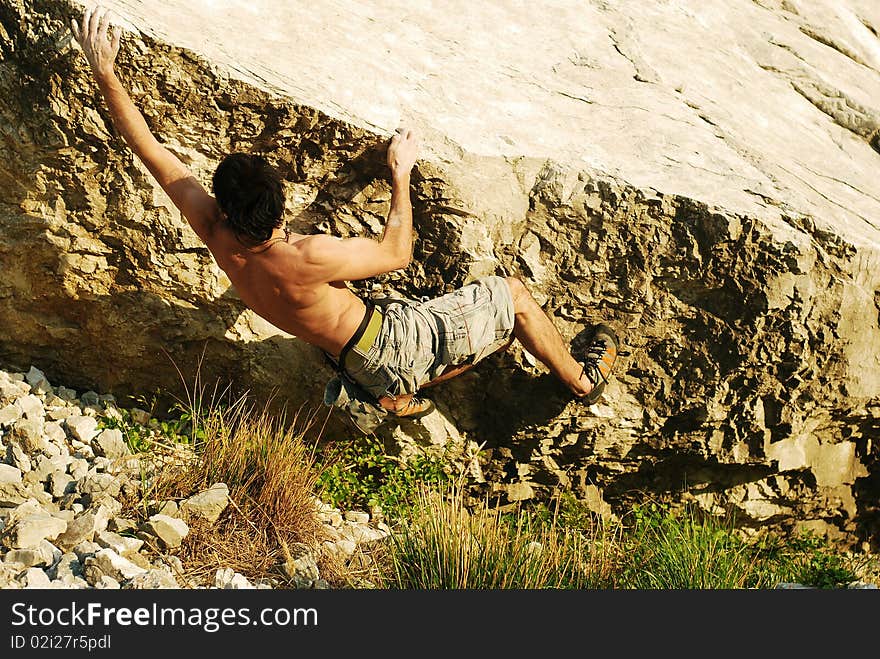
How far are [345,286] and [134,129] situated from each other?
4.38ft

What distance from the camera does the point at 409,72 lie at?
Result: 5066mm

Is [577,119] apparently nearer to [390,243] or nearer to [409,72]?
[409,72]

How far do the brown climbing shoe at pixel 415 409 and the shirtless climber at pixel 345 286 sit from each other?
0.01 m

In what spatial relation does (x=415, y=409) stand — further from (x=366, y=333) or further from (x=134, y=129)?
(x=134, y=129)

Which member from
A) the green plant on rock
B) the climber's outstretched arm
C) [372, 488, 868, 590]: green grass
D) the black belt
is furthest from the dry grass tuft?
the climber's outstretched arm

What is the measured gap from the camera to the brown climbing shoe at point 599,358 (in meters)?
5.01

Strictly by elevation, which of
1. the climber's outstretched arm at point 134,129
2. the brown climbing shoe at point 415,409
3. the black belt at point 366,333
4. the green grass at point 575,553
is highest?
the climber's outstretched arm at point 134,129

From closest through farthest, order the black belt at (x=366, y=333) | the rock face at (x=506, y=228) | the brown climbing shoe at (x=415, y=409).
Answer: the black belt at (x=366, y=333)
the rock face at (x=506, y=228)
the brown climbing shoe at (x=415, y=409)

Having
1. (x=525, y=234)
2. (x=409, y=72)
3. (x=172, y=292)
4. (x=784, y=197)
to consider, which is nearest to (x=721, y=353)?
(x=784, y=197)

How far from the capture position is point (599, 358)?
5.00 m

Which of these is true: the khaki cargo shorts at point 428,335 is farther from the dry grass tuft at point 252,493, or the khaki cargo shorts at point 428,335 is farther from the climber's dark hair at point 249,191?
the climber's dark hair at point 249,191

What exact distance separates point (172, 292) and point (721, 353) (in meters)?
3.13

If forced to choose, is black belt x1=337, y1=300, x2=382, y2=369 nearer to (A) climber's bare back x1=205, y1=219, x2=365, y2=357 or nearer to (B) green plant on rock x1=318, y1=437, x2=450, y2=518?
(A) climber's bare back x1=205, y1=219, x2=365, y2=357

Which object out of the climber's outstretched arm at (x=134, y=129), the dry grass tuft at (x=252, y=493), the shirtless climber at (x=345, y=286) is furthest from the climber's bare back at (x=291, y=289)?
the dry grass tuft at (x=252, y=493)
